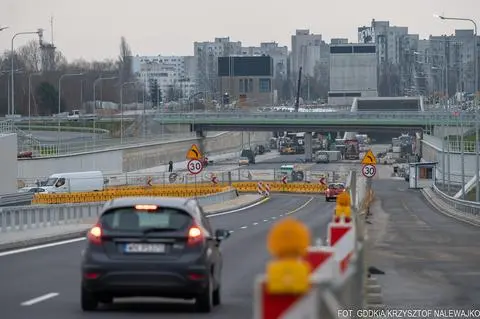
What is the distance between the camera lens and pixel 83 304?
16125 millimetres

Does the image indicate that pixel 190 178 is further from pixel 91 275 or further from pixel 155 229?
pixel 91 275

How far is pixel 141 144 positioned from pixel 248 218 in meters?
63.5

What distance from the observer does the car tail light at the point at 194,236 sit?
1566 centimetres

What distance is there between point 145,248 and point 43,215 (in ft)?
70.9

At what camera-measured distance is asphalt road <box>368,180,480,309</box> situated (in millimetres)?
19422

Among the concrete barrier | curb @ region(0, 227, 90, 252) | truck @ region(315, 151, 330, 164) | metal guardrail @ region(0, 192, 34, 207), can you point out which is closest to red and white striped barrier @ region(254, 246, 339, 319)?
curb @ region(0, 227, 90, 252)

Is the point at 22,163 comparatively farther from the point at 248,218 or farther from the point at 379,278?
the point at 379,278

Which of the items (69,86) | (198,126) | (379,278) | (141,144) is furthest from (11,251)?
(69,86)

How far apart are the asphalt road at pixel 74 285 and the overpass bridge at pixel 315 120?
312 ft

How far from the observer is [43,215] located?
1446 inches

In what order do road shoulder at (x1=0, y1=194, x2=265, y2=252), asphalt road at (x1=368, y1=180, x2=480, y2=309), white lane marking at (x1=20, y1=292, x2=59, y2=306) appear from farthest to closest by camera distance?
road shoulder at (x1=0, y1=194, x2=265, y2=252), asphalt road at (x1=368, y1=180, x2=480, y2=309), white lane marking at (x1=20, y1=292, x2=59, y2=306)

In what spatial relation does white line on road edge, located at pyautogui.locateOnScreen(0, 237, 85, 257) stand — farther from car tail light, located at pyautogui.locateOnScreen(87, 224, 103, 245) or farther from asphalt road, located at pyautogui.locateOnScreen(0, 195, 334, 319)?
car tail light, located at pyautogui.locateOnScreen(87, 224, 103, 245)

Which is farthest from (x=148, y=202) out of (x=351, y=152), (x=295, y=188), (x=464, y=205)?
(x=351, y=152)

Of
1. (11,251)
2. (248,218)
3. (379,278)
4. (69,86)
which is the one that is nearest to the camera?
(379,278)
